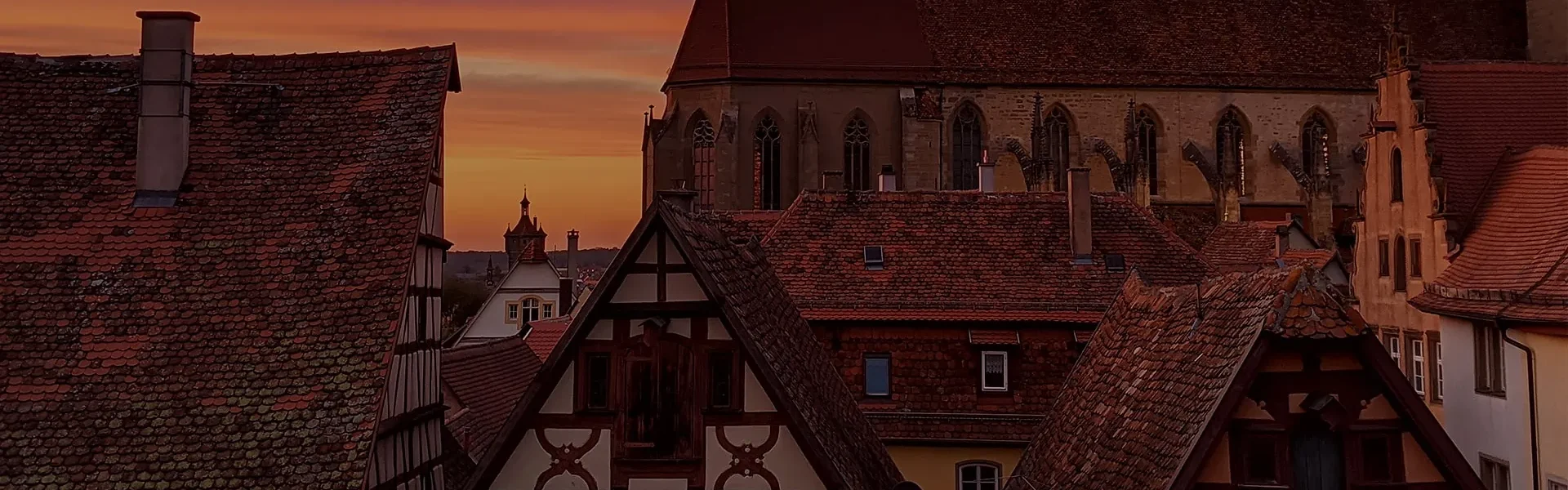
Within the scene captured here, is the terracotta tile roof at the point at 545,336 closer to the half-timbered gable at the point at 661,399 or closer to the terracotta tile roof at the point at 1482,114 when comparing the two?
the terracotta tile roof at the point at 1482,114

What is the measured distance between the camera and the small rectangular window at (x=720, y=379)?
45.1 ft

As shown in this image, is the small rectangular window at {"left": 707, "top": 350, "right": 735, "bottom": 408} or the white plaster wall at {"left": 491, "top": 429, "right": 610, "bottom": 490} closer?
the white plaster wall at {"left": 491, "top": 429, "right": 610, "bottom": 490}

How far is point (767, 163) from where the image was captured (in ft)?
182

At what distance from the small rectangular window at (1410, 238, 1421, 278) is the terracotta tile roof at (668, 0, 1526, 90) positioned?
1333 inches

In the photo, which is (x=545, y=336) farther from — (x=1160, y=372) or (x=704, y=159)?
(x=1160, y=372)

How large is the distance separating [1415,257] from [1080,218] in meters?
5.81

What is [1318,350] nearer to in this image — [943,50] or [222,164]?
[222,164]

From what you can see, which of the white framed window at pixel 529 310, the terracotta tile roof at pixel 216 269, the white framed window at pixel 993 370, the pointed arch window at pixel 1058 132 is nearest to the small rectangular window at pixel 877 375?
the white framed window at pixel 993 370

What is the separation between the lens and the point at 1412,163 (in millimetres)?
24078

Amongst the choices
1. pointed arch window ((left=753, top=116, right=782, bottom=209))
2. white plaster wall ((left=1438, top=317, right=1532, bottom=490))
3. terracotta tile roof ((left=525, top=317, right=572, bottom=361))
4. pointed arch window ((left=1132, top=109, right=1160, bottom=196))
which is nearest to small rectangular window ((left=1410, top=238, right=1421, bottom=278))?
white plaster wall ((left=1438, top=317, right=1532, bottom=490))

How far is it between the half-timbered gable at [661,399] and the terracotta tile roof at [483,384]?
26.9 feet

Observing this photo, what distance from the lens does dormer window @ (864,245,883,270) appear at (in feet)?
87.7

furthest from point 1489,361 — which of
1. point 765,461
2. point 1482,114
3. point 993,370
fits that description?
point 765,461

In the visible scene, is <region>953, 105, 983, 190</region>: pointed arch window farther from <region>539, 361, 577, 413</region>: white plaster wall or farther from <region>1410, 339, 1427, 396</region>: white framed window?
<region>539, 361, 577, 413</region>: white plaster wall
